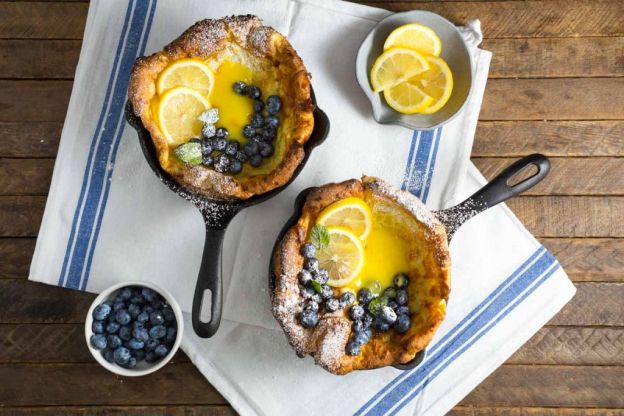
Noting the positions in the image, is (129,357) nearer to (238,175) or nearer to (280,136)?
(238,175)

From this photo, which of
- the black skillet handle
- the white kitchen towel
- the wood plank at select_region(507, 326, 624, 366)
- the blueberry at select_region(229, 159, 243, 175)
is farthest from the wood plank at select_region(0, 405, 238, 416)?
the wood plank at select_region(507, 326, 624, 366)

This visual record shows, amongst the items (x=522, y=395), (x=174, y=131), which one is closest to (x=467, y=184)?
(x=522, y=395)

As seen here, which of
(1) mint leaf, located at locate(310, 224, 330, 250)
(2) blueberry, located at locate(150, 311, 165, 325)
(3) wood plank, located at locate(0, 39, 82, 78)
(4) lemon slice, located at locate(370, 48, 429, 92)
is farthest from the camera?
(3) wood plank, located at locate(0, 39, 82, 78)

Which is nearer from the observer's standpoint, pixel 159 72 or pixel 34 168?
pixel 159 72

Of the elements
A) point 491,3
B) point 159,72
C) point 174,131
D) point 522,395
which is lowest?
point 522,395

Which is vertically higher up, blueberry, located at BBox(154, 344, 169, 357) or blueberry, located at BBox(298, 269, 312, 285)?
blueberry, located at BBox(298, 269, 312, 285)

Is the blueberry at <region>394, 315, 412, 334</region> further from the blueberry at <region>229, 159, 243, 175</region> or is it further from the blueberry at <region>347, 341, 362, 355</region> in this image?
the blueberry at <region>229, 159, 243, 175</region>

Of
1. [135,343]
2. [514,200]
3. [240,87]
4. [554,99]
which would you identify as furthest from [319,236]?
[554,99]
